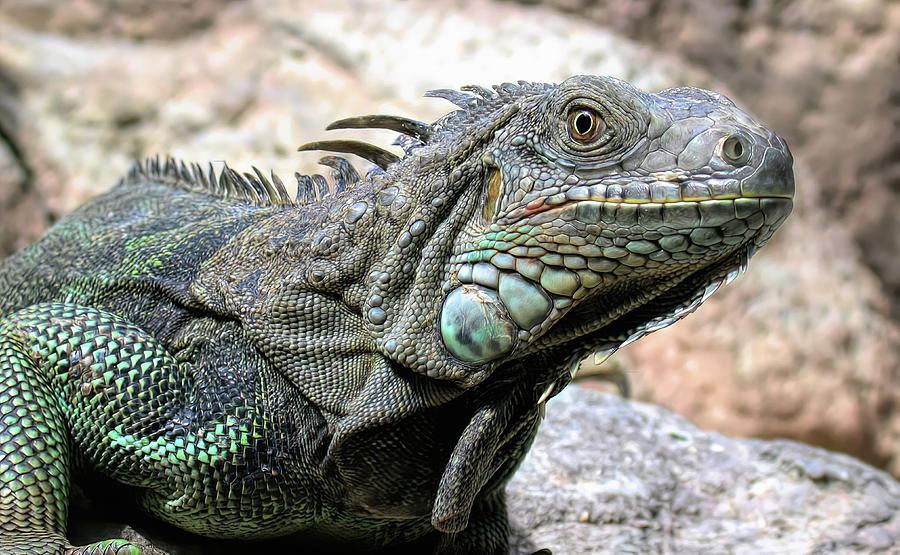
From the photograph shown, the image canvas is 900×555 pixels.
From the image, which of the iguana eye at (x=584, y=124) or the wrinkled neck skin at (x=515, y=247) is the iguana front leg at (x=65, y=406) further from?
the iguana eye at (x=584, y=124)

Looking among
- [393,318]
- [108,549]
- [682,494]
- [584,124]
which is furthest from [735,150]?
[682,494]

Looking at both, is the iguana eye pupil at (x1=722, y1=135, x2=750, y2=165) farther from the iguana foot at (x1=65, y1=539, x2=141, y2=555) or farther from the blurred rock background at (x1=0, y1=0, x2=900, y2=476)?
the blurred rock background at (x1=0, y1=0, x2=900, y2=476)

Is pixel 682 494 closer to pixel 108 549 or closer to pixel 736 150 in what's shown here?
pixel 736 150

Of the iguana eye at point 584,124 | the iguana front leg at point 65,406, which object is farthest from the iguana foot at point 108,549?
the iguana eye at point 584,124

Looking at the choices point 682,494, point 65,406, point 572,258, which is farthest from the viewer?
point 682,494

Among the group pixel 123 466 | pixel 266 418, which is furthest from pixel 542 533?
pixel 123 466

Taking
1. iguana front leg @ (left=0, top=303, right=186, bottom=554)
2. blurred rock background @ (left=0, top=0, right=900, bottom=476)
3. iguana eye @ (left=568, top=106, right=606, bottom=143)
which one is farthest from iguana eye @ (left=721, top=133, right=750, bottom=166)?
blurred rock background @ (left=0, top=0, right=900, bottom=476)

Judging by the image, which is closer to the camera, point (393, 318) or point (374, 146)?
point (393, 318)

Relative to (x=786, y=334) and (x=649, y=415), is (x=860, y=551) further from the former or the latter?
(x=786, y=334)
